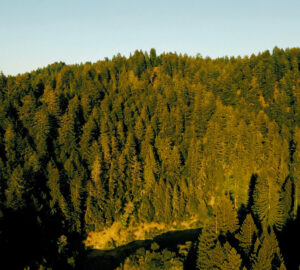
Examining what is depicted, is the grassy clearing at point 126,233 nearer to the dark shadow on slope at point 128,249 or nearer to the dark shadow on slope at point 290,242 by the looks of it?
the dark shadow on slope at point 128,249

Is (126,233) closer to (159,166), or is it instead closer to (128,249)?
(128,249)

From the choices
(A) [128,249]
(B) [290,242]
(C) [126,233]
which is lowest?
(A) [128,249]

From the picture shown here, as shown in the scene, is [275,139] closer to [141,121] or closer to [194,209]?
[194,209]

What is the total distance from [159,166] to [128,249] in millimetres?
23339

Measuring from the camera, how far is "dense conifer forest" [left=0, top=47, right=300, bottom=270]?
43.5m

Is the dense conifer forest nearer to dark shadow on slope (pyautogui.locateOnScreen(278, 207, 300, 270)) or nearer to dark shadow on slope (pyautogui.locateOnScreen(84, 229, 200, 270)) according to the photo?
dark shadow on slope (pyautogui.locateOnScreen(278, 207, 300, 270))

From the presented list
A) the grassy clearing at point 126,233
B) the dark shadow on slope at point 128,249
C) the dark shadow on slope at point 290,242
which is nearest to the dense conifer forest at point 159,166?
the dark shadow on slope at point 290,242

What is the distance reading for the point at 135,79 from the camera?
113 m

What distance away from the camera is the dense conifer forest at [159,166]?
43.5 metres

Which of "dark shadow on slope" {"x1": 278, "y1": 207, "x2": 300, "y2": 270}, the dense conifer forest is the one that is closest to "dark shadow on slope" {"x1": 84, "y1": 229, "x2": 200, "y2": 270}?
the dense conifer forest

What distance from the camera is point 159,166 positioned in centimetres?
7262

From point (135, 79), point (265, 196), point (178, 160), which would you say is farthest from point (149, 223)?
point (135, 79)

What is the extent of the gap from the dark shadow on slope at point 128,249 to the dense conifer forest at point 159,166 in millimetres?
1099

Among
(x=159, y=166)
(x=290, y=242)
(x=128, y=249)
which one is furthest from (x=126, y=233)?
(x=290, y=242)
